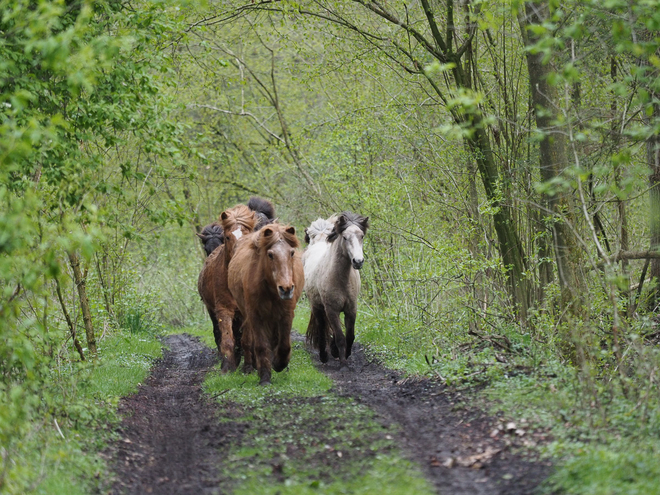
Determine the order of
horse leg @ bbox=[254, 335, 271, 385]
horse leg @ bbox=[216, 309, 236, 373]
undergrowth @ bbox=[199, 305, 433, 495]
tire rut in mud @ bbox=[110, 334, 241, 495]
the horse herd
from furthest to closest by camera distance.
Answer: horse leg @ bbox=[216, 309, 236, 373], horse leg @ bbox=[254, 335, 271, 385], the horse herd, tire rut in mud @ bbox=[110, 334, 241, 495], undergrowth @ bbox=[199, 305, 433, 495]

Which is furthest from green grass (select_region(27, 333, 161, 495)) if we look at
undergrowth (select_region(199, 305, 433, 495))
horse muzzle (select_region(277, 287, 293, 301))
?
horse muzzle (select_region(277, 287, 293, 301))

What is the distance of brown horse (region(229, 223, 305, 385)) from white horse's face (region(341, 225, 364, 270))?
938 mm

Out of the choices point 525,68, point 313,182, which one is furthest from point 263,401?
point 313,182

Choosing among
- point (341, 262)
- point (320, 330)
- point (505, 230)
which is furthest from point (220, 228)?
point (505, 230)

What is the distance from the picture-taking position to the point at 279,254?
28.5 ft

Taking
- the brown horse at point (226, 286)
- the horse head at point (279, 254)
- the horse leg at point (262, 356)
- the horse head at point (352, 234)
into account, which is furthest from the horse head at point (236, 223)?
the horse leg at point (262, 356)

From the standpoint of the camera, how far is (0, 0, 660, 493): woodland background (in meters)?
5.32

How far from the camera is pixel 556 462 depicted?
506 cm

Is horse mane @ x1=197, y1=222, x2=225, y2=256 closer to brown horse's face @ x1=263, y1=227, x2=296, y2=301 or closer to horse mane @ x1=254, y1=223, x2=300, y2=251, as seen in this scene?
horse mane @ x1=254, y1=223, x2=300, y2=251

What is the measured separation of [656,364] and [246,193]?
20287mm

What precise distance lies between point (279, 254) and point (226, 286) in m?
2.64

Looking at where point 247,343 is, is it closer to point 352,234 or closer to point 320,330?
point 320,330

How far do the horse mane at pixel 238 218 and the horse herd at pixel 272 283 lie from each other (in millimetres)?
16

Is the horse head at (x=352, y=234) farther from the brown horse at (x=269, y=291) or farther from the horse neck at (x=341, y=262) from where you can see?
the brown horse at (x=269, y=291)
